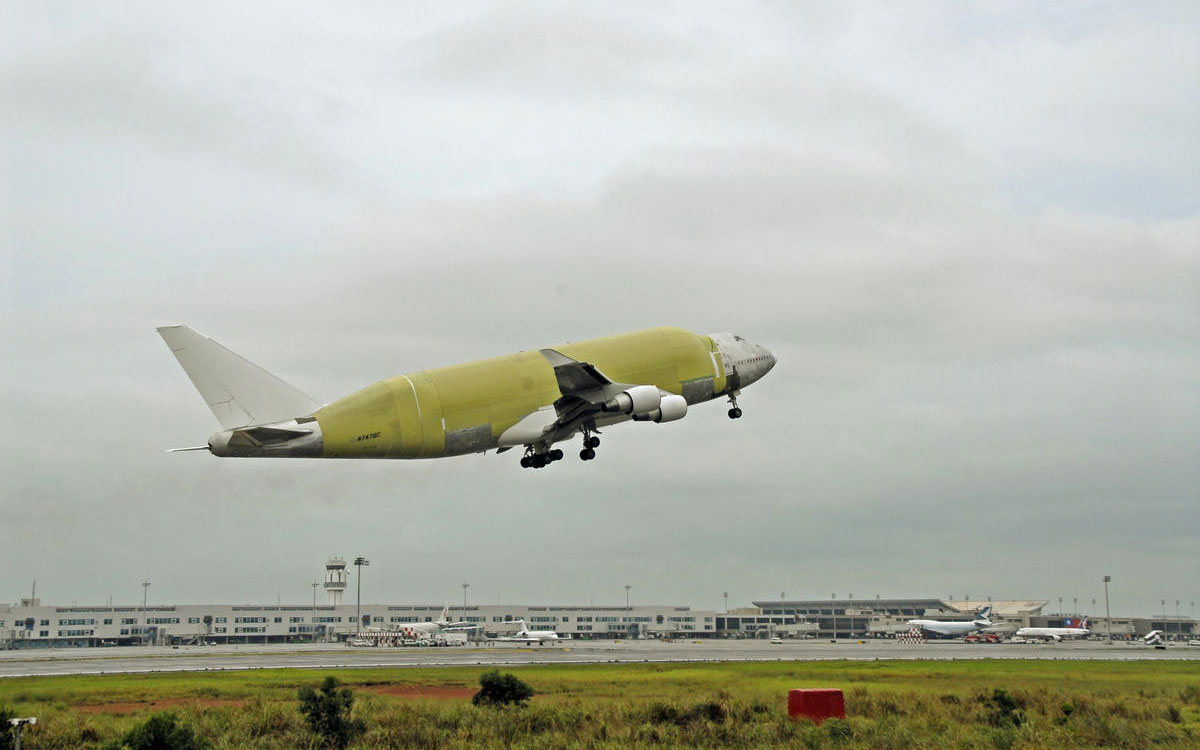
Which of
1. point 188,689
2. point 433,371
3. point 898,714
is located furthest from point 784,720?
point 188,689

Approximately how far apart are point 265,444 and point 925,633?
176 m

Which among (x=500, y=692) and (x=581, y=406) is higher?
(x=581, y=406)

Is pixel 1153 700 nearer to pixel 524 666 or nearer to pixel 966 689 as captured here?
pixel 966 689

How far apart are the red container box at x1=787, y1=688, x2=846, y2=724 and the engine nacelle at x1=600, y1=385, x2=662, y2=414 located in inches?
595

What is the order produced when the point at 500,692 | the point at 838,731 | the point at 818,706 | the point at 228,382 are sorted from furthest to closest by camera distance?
the point at 500,692, the point at 228,382, the point at 818,706, the point at 838,731

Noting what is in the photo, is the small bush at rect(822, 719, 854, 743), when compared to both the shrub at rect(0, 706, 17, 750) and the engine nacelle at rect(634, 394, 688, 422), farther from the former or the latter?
the shrub at rect(0, 706, 17, 750)

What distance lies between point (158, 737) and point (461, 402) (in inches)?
813

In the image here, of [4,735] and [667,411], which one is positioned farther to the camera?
[667,411]

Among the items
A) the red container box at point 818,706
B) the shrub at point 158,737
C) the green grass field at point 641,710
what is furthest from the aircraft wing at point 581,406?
the shrub at point 158,737

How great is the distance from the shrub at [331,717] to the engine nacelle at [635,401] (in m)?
18.1

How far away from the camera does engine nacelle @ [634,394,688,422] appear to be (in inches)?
2103

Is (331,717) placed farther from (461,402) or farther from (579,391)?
(579,391)

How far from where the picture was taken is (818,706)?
4544 cm

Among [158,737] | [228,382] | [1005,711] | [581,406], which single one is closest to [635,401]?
[581,406]
